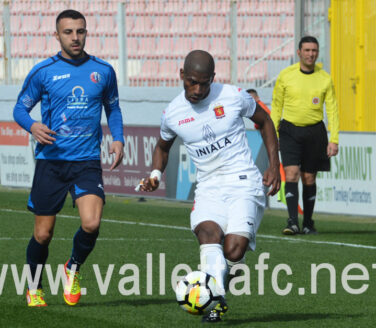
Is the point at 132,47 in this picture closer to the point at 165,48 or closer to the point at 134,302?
the point at 165,48

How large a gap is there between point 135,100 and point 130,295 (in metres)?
13.7

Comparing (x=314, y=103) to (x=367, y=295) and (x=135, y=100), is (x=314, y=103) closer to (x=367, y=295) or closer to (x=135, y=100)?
(x=367, y=295)

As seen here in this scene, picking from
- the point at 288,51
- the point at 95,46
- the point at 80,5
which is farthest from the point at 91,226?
the point at 95,46

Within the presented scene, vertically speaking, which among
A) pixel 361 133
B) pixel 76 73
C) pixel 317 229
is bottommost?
pixel 317 229

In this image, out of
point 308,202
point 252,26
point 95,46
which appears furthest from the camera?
point 95,46

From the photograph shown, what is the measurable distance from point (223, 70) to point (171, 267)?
1201 centimetres

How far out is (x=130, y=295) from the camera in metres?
7.98

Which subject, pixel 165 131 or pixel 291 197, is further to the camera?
pixel 291 197

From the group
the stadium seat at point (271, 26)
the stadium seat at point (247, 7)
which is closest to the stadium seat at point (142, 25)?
the stadium seat at point (247, 7)

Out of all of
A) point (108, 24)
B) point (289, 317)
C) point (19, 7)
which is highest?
point (19, 7)

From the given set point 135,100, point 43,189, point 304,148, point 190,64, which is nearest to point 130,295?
point 43,189

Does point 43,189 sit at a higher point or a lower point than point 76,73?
lower

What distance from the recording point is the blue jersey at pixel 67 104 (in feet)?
23.9

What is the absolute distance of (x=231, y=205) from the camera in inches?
261
